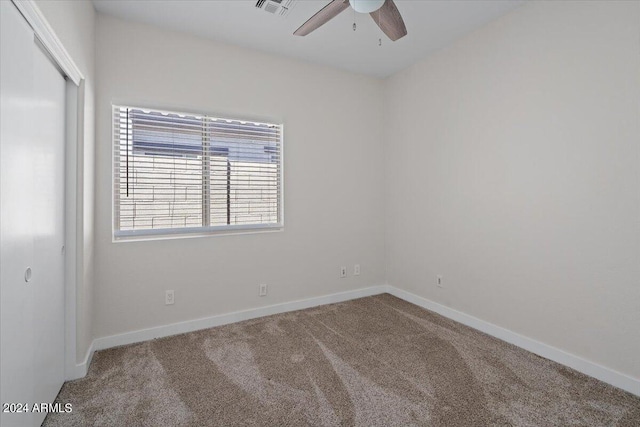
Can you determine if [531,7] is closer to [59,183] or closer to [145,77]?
[145,77]

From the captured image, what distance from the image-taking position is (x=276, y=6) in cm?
234

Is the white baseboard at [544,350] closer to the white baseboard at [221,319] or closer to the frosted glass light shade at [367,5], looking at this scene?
the white baseboard at [221,319]

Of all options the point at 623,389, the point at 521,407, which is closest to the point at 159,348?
the point at 521,407

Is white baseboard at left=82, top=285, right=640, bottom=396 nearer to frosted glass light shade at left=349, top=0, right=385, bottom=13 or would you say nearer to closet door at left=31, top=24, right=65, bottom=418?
closet door at left=31, top=24, right=65, bottom=418

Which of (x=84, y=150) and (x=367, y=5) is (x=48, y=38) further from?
(x=367, y=5)

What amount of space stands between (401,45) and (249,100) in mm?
1610

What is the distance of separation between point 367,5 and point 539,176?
5.97ft

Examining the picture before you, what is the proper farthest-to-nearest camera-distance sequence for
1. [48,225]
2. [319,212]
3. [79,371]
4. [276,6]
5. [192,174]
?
[319,212] → [192,174] → [276,6] → [79,371] → [48,225]

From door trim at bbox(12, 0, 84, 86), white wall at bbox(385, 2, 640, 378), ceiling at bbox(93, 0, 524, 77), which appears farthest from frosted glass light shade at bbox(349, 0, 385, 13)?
door trim at bbox(12, 0, 84, 86)

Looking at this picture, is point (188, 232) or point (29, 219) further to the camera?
point (188, 232)

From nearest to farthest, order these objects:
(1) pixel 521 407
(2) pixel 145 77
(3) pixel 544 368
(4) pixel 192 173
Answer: (1) pixel 521 407 → (3) pixel 544 368 → (2) pixel 145 77 → (4) pixel 192 173

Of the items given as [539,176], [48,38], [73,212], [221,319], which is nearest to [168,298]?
[221,319]

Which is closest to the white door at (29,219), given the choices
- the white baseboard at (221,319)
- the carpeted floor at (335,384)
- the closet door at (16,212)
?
the closet door at (16,212)

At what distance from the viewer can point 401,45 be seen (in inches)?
120
